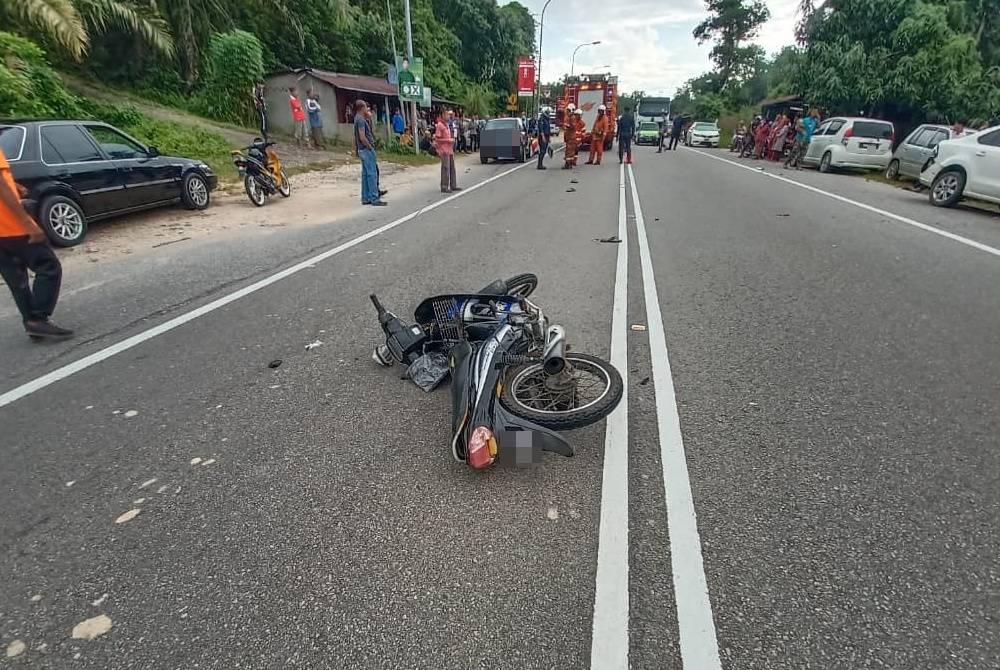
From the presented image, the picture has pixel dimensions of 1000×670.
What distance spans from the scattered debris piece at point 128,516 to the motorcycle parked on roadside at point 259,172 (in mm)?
8936

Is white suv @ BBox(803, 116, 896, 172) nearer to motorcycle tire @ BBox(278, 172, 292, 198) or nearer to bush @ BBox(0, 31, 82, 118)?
motorcycle tire @ BBox(278, 172, 292, 198)

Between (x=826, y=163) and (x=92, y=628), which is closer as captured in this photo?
(x=92, y=628)

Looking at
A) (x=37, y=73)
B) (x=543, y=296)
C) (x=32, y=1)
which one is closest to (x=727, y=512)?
(x=543, y=296)

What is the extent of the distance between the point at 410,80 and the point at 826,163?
1434cm

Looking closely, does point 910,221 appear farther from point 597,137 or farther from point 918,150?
point 597,137

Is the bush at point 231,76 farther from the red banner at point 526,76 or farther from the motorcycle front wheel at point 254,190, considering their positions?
the red banner at point 526,76

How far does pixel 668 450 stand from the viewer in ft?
9.22

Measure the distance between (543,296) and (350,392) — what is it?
7.59 ft

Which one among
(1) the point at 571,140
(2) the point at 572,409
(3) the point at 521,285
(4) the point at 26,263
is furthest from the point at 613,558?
(1) the point at 571,140

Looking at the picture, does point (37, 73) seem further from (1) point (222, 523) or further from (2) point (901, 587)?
(2) point (901, 587)

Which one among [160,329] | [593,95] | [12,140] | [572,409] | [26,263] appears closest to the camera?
[572,409]

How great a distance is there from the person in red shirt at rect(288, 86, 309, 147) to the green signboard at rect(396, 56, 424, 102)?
3.77 m

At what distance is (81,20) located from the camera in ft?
51.3

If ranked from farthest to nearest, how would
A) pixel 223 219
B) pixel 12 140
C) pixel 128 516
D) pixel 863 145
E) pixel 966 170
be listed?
pixel 863 145, pixel 966 170, pixel 223 219, pixel 12 140, pixel 128 516
